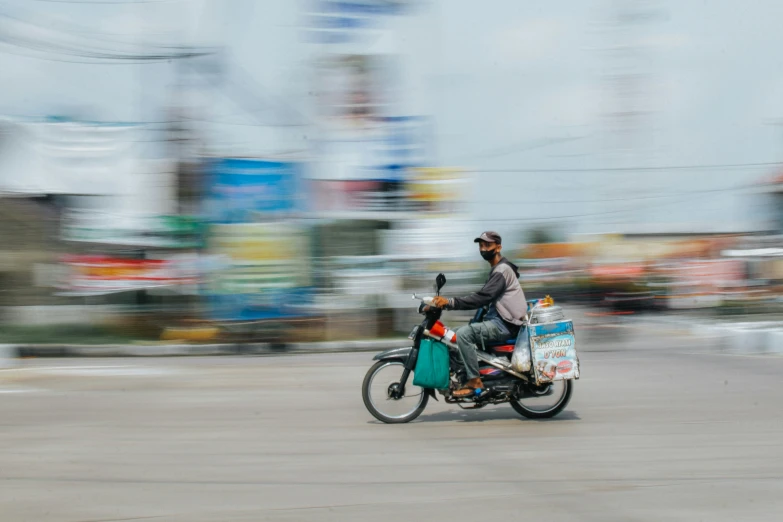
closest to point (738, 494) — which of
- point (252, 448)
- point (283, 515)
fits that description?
point (283, 515)

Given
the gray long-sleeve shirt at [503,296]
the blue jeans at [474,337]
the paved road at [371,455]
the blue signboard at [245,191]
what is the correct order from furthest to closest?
1. the blue signboard at [245,191]
2. the blue jeans at [474,337]
3. the gray long-sleeve shirt at [503,296]
4. the paved road at [371,455]

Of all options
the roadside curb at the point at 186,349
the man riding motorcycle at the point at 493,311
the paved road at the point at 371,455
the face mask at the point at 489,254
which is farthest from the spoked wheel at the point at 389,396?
the roadside curb at the point at 186,349

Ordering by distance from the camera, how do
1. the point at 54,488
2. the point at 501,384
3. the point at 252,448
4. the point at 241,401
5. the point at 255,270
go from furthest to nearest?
the point at 255,270 < the point at 241,401 < the point at 501,384 < the point at 252,448 < the point at 54,488

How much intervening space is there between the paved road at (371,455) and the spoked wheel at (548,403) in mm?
142

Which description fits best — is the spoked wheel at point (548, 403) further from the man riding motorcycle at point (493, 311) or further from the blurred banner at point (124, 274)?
the blurred banner at point (124, 274)

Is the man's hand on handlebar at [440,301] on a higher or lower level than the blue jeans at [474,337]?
Answer: higher

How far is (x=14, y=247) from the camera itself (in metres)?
20.7

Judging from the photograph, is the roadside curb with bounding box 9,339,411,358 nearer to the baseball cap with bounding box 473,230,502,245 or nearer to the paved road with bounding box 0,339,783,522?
the paved road with bounding box 0,339,783,522

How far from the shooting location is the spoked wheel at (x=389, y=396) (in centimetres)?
875

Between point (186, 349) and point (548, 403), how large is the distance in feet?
33.1

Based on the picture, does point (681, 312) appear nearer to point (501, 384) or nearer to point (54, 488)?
point (501, 384)

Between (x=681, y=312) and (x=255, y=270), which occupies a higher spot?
(x=255, y=270)

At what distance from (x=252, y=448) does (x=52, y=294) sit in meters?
13.9

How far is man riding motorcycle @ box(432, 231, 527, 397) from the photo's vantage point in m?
8.64
